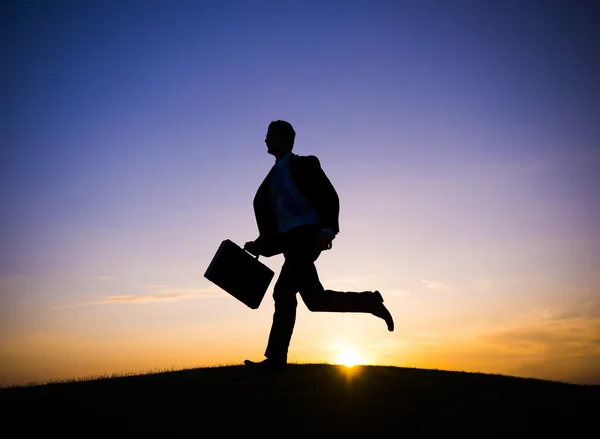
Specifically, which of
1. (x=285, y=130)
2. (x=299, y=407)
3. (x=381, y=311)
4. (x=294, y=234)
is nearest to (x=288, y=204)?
(x=294, y=234)

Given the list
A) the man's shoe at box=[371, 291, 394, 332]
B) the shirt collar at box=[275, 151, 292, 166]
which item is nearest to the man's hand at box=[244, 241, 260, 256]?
the shirt collar at box=[275, 151, 292, 166]

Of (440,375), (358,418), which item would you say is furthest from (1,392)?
(440,375)

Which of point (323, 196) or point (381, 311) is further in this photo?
point (381, 311)

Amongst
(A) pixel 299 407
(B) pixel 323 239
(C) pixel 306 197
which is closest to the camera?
(A) pixel 299 407

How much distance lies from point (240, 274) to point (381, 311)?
1.88 meters

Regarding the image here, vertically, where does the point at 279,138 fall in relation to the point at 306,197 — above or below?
above

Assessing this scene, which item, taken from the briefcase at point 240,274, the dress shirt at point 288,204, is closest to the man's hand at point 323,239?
the dress shirt at point 288,204

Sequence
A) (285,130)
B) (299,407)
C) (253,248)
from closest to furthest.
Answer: (299,407)
(253,248)
(285,130)

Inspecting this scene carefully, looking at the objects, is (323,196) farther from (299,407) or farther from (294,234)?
(299,407)

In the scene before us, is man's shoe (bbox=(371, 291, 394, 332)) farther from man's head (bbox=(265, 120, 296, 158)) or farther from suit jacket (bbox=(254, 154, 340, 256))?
man's head (bbox=(265, 120, 296, 158))

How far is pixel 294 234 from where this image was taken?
23.2 feet

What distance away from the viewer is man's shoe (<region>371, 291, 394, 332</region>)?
24.8ft

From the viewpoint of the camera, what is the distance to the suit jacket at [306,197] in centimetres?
705

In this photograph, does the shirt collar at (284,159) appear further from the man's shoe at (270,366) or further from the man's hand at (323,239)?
the man's shoe at (270,366)
